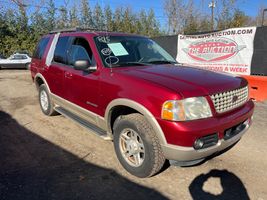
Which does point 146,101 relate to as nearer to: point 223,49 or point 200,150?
point 200,150

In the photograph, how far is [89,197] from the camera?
122 inches

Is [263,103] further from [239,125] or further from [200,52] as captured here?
[239,125]

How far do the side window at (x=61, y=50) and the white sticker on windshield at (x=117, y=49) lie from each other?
116 centimetres

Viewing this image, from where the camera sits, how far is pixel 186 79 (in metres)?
3.38

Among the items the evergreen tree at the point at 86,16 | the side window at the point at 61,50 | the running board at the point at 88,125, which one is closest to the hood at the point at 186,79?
the running board at the point at 88,125

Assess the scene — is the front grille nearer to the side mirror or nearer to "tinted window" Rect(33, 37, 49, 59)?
the side mirror

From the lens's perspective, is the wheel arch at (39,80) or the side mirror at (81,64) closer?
the side mirror at (81,64)

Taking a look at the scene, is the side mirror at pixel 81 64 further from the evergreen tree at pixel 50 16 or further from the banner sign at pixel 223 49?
the evergreen tree at pixel 50 16

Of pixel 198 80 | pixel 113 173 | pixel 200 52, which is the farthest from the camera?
pixel 200 52

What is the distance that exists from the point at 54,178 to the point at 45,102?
10.0 feet

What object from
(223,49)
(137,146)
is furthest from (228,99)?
(223,49)

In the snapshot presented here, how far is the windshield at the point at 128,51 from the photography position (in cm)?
409

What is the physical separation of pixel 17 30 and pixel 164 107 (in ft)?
88.3

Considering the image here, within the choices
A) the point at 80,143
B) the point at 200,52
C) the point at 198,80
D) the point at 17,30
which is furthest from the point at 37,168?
the point at 17,30
